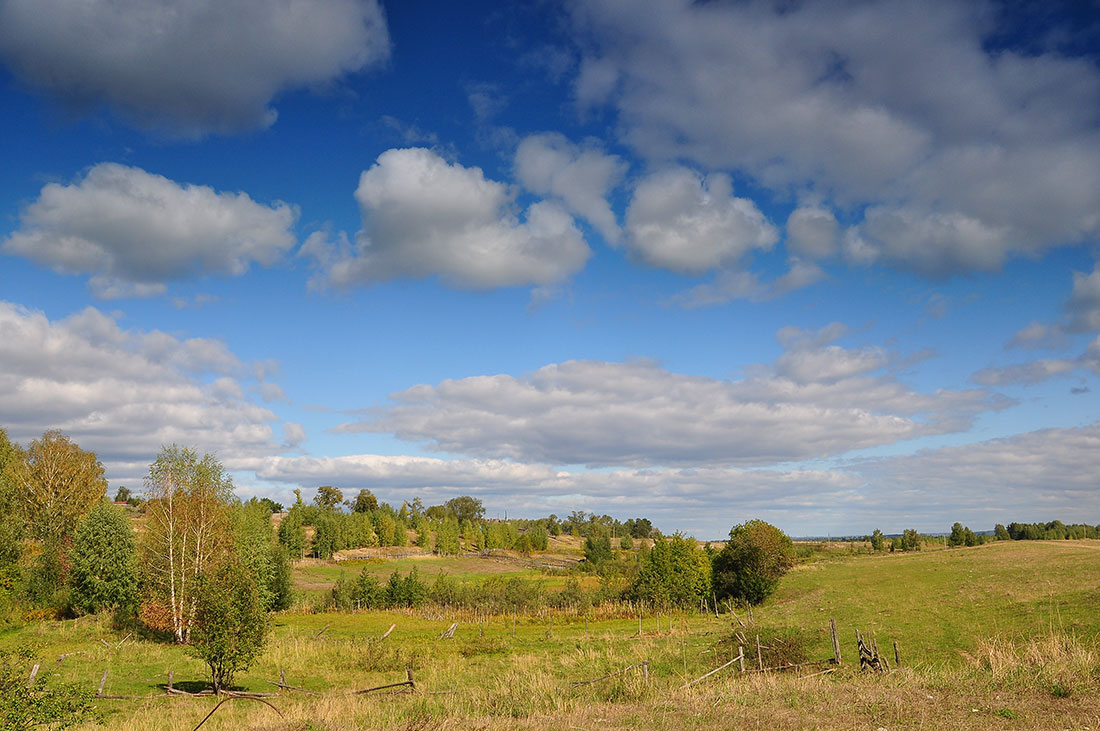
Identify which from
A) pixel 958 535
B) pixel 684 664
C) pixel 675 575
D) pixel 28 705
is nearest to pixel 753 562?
pixel 675 575

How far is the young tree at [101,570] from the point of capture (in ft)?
157

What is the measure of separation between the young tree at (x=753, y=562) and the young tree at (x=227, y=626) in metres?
46.1

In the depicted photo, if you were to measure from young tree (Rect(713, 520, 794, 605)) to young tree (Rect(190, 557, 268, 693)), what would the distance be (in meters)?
46.1

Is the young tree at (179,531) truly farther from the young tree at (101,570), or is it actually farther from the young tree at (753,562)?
the young tree at (753,562)

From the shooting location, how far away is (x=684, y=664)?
2988 cm

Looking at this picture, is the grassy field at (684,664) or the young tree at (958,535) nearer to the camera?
the grassy field at (684,664)

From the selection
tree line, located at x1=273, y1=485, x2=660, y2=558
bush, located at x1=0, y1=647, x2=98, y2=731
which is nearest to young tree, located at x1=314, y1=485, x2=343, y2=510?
tree line, located at x1=273, y1=485, x2=660, y2=558

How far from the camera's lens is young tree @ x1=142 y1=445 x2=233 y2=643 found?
43.6m

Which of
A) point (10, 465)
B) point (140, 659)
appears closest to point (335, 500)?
point (10, 465)

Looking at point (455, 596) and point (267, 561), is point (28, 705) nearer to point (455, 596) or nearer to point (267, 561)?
point (267, 561)

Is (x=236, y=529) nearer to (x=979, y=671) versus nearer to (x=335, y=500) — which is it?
(x=979, y=671)

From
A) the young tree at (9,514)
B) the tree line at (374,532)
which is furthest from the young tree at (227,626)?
the tree line at (374,532)

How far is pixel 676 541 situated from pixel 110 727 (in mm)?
52206

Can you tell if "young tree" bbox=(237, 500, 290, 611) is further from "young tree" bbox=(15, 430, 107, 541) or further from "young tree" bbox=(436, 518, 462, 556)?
"young tree" bbox=(436, 518, 462, 556)
